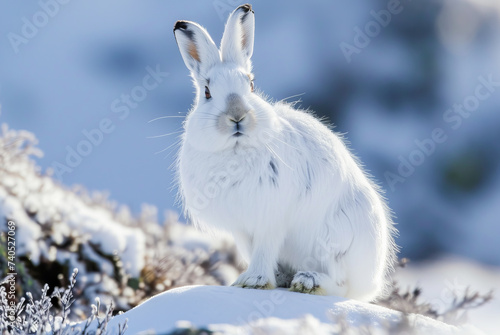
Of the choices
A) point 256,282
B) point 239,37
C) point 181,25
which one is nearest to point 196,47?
point 181,25

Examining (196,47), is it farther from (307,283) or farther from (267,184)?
(307,283)

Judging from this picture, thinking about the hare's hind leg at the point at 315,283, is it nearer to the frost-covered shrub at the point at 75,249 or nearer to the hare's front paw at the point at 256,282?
the hare's front paw at the point at 256,282

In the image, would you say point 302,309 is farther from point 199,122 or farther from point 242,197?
point 199,122

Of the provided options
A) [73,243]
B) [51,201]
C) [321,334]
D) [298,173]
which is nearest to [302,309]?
[321,334]

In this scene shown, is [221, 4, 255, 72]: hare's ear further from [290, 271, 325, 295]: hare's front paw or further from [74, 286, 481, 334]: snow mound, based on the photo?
[74, 286, 481, 334]: snow mound

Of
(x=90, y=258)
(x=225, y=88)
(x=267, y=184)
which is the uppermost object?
(x=225, y=88)

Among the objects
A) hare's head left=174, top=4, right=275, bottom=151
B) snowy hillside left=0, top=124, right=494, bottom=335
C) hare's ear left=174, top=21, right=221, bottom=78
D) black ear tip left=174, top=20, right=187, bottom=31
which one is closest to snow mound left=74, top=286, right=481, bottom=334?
snowy hillside left=0, top=124, right=494, bottom=335

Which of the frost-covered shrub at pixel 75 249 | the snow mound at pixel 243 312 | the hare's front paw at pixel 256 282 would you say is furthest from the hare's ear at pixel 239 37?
the frost-covered shrub at pixel 75 249
